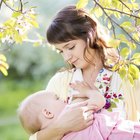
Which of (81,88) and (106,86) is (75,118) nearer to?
(81,88)

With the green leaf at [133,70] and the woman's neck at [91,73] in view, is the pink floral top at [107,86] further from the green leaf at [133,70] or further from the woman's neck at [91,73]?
the green leaf at [133,70]

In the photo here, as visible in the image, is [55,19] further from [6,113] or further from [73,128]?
[6,113]

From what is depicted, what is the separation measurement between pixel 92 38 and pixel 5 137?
6590 mm

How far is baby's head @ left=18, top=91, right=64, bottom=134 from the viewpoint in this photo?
216cm

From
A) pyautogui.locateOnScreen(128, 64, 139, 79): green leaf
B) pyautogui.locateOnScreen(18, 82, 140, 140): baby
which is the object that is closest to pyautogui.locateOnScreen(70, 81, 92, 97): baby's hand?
pyautogui.locateOnScreen(18, 82, 140, 140): baby

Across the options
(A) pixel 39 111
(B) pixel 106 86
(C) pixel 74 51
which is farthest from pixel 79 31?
(A) pixel 39 111

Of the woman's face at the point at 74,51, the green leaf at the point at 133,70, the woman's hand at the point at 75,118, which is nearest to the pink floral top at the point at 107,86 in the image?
the woman's face at the point at 74,51

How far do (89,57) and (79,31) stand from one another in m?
0.12

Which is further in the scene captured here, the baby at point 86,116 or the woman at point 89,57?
the woman at point 89,57

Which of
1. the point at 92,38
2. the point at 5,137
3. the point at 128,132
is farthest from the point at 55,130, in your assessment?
the point at 5,137

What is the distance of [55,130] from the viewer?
7.10 ft

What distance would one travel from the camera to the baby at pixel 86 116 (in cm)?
207

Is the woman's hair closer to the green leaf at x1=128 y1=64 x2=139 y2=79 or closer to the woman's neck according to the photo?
the woman's neck

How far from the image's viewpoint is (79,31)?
7.94 feet
